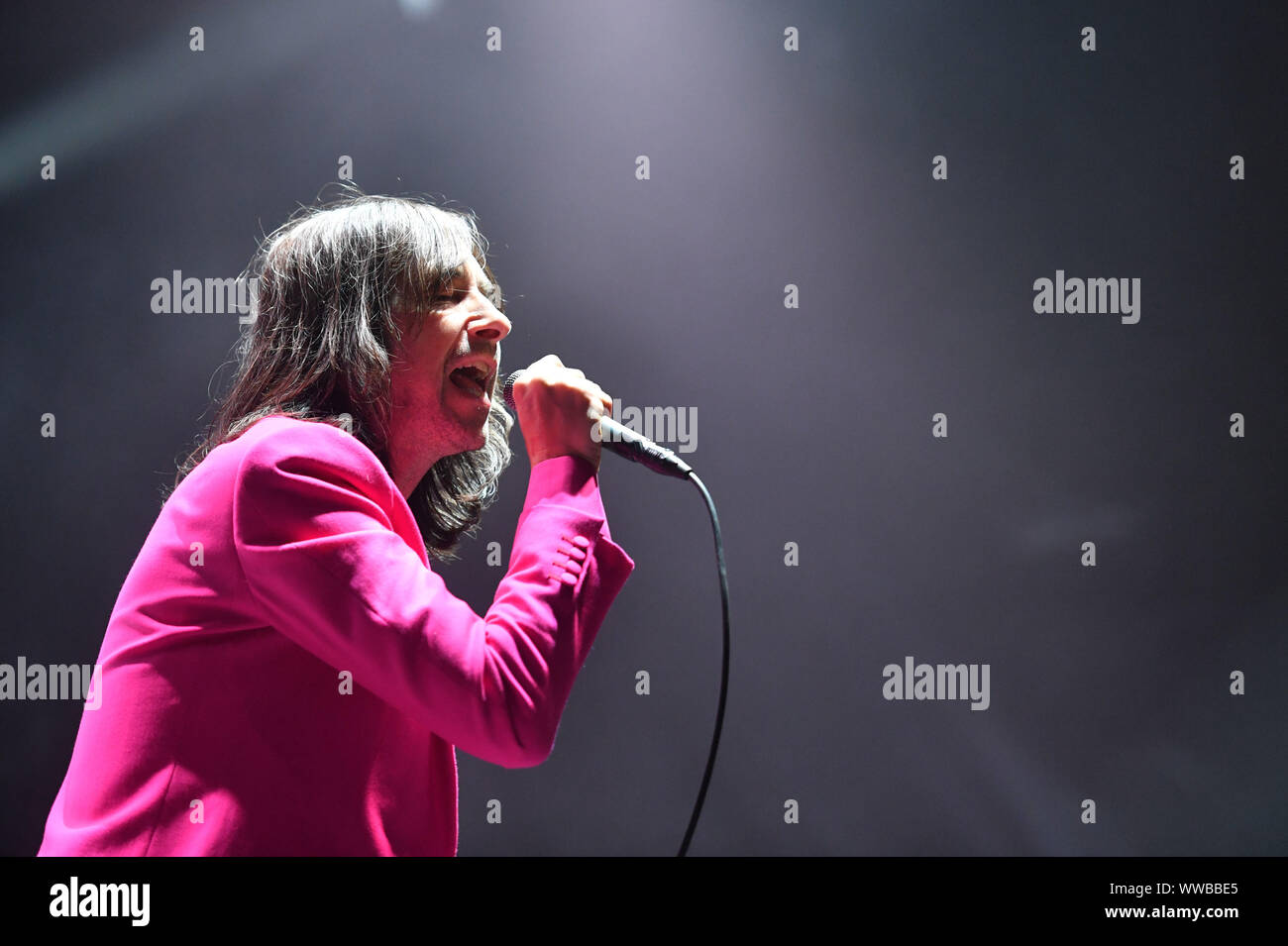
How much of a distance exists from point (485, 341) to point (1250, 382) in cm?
183

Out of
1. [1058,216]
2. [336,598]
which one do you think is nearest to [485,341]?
[336,598]

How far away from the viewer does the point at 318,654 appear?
29.6 inches

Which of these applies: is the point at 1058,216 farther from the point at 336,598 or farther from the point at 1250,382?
the point at 336,598

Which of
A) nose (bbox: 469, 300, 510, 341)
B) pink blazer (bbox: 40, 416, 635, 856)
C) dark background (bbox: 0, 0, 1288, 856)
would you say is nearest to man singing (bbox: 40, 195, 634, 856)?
pink blazer (bbox: 40, 416, 635, 856)

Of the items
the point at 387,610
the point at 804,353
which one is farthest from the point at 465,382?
the point at 804,353

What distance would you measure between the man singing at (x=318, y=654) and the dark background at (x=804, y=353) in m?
0.95

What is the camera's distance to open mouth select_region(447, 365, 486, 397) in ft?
3.23

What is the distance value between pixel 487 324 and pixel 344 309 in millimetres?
157

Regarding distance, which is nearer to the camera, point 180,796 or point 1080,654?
point 180,796

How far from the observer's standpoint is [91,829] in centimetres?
74

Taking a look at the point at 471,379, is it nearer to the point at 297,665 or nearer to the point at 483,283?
the point at 483,283

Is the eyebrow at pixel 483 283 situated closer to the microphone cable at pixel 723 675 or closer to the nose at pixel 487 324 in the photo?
the nose at pixel 487 324

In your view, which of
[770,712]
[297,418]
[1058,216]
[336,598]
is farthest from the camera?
[1058,216]
